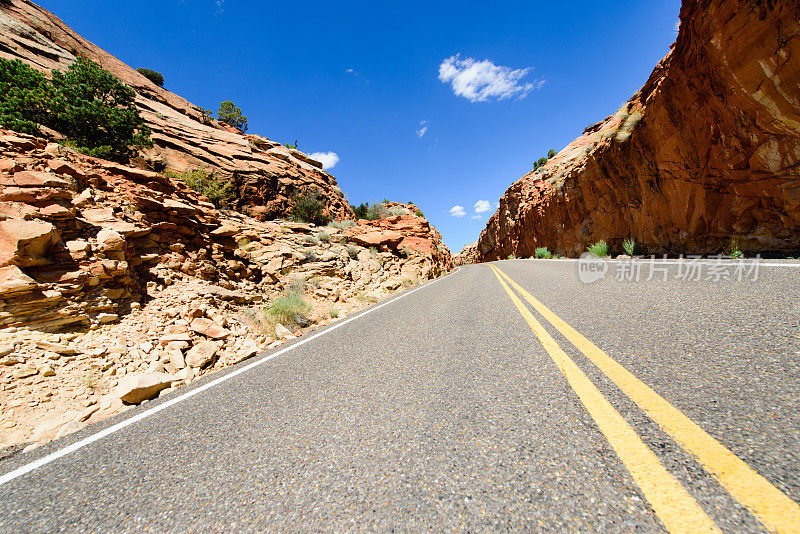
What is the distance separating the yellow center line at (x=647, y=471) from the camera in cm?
87

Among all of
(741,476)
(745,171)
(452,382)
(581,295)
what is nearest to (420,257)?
(581,295)

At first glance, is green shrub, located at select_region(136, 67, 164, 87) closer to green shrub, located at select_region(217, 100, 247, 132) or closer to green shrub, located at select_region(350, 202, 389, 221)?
green shrub, located at select_region(217, 100, 247, 132)

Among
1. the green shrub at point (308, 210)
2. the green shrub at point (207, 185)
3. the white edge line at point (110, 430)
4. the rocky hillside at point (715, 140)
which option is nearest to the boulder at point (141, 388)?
the white edge line at point (110, 430)

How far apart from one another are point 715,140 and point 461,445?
42.5 ft

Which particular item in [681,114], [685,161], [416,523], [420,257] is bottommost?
[416,523]

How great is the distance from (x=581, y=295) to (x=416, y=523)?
4.67 metres

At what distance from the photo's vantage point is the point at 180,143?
13727mm

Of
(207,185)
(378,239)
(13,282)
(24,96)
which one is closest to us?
(13,282)

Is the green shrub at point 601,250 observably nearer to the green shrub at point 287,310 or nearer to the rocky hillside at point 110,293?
the rocky hillside at point 110,293

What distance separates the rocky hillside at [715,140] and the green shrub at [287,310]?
→ 1244 cm

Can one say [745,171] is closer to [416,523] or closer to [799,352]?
[799,352]

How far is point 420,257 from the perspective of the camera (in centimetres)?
1452

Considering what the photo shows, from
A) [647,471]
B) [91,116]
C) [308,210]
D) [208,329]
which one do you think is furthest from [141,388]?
[308,210]

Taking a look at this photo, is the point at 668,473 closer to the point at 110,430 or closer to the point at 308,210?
the point at 110,430
